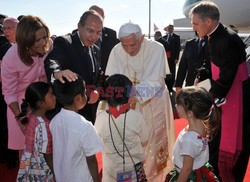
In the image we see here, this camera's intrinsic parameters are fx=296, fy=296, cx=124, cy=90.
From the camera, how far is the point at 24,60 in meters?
2.39

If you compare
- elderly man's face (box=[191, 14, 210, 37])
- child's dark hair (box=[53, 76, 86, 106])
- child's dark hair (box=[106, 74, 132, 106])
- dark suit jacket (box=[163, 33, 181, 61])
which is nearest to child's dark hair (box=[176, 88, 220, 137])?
child's dark hair (box=[106, 74, 132, 106])

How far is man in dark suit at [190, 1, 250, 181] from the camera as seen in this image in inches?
102

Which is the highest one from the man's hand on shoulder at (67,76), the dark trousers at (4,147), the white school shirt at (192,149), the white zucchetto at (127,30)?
the white zucchetto at (127,30)

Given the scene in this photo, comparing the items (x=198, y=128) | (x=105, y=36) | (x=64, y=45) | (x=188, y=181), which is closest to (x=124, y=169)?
(x=188, y=181)

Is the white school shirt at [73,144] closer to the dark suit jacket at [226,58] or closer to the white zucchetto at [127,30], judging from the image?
the white zucchetto at [127,30]

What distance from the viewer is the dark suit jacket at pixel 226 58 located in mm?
2568

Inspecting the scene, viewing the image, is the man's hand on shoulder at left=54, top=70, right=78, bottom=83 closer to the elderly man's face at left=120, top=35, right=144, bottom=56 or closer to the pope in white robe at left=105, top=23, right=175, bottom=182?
the elderly man's face at left=120, top=35, right=144, bottom=56

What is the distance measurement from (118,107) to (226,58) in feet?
3.57

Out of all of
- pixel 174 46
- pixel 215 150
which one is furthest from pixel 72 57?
pixel 174 46

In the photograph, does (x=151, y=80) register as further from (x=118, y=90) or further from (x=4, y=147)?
(x=4, y=147)

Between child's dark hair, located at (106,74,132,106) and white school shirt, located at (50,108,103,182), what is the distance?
1.12 ft

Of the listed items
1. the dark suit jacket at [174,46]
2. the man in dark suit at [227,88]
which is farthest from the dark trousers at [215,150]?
the dark suit jacket at [174,46]

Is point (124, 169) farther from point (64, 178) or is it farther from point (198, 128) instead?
point (198, 128)

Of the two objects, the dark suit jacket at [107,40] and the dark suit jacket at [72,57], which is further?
the dark suit jacket at [107,40]
